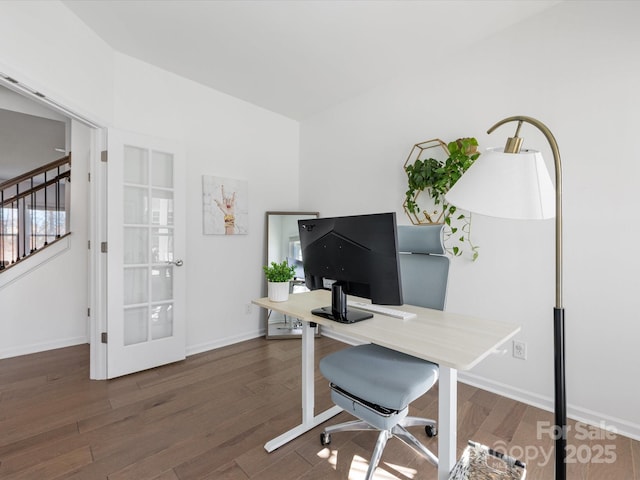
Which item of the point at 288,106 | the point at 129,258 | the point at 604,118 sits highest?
the point at 288,106

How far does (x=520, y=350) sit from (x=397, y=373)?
1.36m

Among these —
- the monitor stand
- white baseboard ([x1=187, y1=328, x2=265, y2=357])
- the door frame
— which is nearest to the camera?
the monitor stand

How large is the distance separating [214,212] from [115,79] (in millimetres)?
1390

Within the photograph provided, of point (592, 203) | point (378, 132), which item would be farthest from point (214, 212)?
point (592, 203)

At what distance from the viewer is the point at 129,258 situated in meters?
2.69

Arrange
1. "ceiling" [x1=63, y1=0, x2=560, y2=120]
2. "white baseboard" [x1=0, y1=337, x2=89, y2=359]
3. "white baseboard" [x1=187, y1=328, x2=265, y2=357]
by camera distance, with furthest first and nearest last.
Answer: "white baseboard" [x1=187, y1=328, x2=265, y2=357] < "white baseboard" [x1=0, y1=337, x2=89, y2=359] < "ceiling" [x1=63, y1=0, x2=560, y2=120]

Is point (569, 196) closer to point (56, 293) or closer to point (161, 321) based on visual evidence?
point (161, 321)

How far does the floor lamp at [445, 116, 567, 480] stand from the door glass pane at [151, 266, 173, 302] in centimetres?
274

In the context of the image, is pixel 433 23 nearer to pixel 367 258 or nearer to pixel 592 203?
pixel 592 203

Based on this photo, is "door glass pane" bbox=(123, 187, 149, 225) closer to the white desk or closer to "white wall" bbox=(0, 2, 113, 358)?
"white wall" bbox=(0, 2, 113, 358)

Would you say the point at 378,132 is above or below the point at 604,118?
above

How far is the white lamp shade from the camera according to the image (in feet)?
3.09

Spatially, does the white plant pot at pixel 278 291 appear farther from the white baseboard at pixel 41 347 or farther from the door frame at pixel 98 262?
the white baseboard at pixel 41 347

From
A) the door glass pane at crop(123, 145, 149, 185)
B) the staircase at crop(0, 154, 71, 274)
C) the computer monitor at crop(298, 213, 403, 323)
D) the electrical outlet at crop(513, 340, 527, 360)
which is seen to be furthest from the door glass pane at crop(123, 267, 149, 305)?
the electrical outlet at crop(513, 340, 527, 360)
